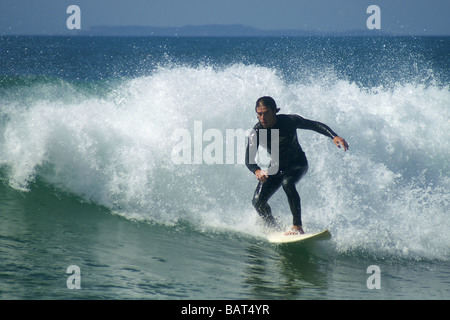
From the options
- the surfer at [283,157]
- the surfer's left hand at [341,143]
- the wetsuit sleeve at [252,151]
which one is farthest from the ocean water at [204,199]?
the surfer's left hand at [341,143]

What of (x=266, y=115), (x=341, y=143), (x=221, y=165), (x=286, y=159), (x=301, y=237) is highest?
(x=266, y=115)

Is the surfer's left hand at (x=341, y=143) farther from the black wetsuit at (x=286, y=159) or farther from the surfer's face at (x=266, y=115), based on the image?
the surfer's face at (x=266, y=115)

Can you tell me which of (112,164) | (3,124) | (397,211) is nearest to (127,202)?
(112,164)

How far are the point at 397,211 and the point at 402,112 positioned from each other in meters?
4.78

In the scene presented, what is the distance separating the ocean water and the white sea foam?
24 mm

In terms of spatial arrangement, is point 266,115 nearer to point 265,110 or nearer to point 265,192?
point 265,110

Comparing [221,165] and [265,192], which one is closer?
[265,192]

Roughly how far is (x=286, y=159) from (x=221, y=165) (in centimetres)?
226

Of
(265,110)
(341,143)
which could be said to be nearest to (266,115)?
(265,110)

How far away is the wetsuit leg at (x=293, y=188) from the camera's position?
19.6ft

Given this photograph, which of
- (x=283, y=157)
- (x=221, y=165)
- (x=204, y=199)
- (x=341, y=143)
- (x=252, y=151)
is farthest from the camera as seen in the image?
(x=221, y=165)

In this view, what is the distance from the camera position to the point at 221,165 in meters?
8.21

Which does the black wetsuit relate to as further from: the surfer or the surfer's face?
the surfer's face

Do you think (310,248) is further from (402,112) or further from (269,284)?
(402,112)
